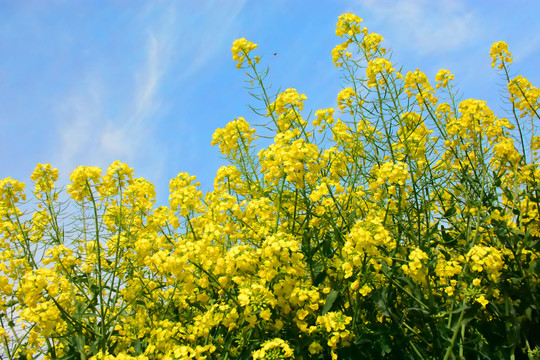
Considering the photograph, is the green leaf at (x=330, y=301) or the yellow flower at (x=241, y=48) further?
the yellow flower at (x=241, y=48)

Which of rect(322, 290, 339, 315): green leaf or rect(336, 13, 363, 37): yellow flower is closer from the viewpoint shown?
rect(322, 290, 339, 315): green leaf

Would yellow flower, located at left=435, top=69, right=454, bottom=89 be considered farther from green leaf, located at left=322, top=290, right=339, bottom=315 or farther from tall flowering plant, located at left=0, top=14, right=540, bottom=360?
green leaf, located at left=322, top=290, right=339, bottom=315

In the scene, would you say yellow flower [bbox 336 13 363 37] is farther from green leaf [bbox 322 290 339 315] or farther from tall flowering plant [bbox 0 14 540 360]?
green leaf [bbox 322 290 339 315]

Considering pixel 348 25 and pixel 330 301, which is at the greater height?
pixel 348 25

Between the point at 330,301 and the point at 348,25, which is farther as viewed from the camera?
the point at 348,25

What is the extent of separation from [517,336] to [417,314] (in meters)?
0.67

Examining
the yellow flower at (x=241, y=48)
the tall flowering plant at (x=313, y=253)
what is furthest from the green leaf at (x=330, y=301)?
the yellow flower at (x=241, y=48)

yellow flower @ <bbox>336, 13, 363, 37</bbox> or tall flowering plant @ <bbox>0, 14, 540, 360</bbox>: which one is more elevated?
yellow flower @ <bbox>336, 13, 363, 37</bbox>

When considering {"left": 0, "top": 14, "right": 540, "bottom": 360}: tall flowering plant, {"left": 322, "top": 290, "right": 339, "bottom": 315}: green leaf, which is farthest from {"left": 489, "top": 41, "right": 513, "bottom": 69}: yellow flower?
{"left": 322, "top": 290, "right": 339, "bottom": 315}: green leaf

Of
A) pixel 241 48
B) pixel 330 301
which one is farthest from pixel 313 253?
pixel 241 48

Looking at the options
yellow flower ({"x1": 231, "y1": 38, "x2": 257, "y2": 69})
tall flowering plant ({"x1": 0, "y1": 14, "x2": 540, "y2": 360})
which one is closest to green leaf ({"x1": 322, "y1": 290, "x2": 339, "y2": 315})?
tall flowering plant ({"x1": 0, "y1": 14, "x2": 540, "y2": 360})

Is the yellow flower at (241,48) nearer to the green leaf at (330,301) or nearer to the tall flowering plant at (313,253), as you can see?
the tall flowering plant at (313,253)

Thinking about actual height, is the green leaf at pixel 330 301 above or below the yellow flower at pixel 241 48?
below

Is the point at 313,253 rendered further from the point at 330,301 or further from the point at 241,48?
the point at 241,48
